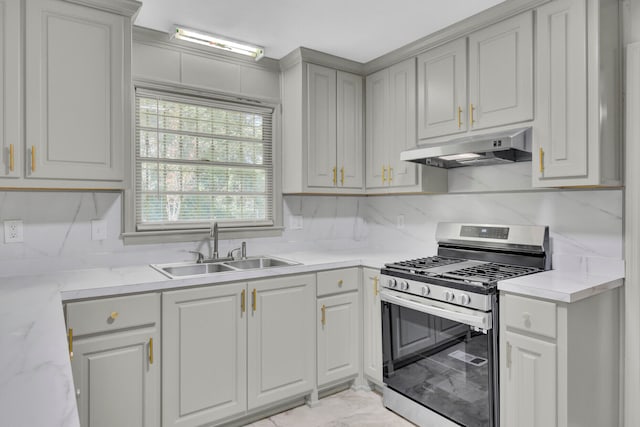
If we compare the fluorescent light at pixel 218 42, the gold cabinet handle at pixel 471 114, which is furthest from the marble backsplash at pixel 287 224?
the fluorescent light at pixel 218 42

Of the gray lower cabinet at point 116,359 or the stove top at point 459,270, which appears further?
the stove top at point 459,270

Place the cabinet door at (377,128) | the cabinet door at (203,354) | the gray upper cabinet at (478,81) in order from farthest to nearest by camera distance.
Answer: the cabinet door at (377,128) < the gray upper cabinet at (478,81) < the cabinet door at (203,354)

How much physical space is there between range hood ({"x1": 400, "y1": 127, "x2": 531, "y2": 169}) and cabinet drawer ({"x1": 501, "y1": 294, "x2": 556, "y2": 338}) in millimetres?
796

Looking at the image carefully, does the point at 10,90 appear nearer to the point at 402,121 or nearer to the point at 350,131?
the point at 350,131

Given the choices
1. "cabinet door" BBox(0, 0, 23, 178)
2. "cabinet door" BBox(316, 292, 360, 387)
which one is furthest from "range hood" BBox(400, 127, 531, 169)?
"cabinet door" BBox(0, 0, 23, 178)

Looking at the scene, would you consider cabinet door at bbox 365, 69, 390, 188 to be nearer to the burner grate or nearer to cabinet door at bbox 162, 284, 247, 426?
the burner grate

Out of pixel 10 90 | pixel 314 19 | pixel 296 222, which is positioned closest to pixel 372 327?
pixel 296 222

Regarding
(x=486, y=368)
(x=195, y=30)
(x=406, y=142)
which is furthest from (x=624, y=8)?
(x=195, y=30)

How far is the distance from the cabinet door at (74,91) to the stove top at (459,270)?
1683mm

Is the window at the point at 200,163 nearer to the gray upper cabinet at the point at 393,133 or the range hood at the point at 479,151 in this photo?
the gray upper cabinet at the point at 393,133

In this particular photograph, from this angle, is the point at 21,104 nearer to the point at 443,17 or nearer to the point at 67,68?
the point at 67,68

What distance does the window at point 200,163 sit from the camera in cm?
265

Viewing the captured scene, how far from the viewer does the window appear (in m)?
2.65

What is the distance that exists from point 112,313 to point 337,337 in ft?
4.57
